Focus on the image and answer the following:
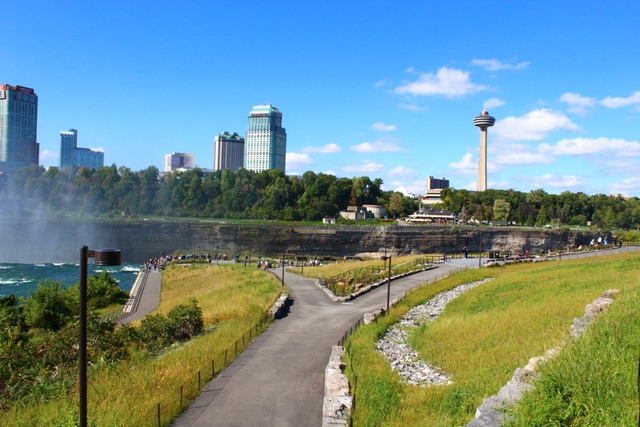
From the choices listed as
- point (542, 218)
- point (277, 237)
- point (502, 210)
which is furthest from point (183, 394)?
point (542, 218)

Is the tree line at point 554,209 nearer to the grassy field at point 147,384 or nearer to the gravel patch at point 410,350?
the gravel patch at point 410,350

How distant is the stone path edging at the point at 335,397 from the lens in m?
11.0

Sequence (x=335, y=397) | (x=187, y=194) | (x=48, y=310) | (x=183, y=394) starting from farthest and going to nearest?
(x=187, y=194), (x=48, y=310), (x=183, y=394), (x=335, y=397)

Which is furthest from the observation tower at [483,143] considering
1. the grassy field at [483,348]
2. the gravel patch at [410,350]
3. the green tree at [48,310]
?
the green tree at [48,310]

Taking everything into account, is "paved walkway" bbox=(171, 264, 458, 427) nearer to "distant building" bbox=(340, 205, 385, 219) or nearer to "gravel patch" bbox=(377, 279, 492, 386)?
"gravel patch" bbox=(377, 279, 492, 386)

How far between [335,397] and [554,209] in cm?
13666

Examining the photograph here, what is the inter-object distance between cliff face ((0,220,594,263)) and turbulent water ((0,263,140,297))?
82.3 feet

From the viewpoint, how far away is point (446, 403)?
38.5 ft

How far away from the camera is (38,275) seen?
5534 centimetres

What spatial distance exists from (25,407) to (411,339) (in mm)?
13614

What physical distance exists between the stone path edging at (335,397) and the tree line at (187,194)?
354ft

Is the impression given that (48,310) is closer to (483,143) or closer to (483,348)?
(483,348)

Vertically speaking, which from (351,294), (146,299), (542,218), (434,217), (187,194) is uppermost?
(187,194)

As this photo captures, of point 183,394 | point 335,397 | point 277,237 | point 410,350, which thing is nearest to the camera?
point 335,397
